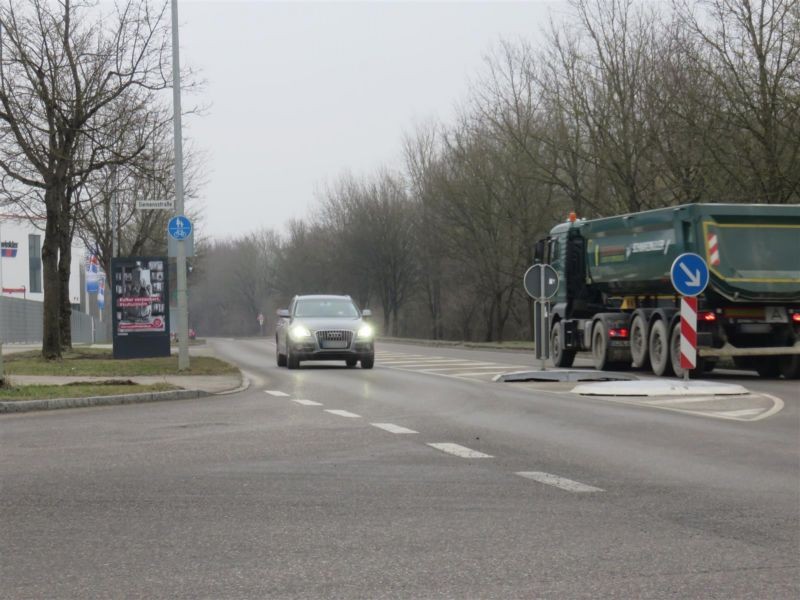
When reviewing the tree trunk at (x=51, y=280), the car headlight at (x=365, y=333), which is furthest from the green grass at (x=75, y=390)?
the tree trunk at (x=51, y=280)

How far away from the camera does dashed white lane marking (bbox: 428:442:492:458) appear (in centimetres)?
1043

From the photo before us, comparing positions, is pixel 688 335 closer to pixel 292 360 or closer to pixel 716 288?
pixel 716 288

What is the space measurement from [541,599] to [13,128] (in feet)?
79.5

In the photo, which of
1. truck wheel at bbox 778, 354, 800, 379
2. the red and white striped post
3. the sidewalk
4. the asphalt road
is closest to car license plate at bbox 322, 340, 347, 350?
the sidewalk

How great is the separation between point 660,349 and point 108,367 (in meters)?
11.3

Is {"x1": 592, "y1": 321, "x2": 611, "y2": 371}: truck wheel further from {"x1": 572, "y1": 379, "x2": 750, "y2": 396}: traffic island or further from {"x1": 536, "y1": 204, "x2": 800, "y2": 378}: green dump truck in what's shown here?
{"x1": 572, "y1": 379, "x2": 750, "y2": 396}: traffic island

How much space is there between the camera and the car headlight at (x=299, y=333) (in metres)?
26.9

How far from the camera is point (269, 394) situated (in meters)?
18.8

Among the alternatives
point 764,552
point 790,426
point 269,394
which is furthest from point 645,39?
point 764,552

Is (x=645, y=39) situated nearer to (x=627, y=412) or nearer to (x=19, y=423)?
(x=627, y=412)

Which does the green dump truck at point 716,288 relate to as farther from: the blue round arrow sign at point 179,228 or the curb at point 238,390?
the blue round arrow sign at point 179,228

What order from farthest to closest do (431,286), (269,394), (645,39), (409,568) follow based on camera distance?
1. (431,286)
2. (645,39)
3. (269,394)
4. (409,568)

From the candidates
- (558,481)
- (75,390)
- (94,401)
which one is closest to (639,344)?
(75,390)

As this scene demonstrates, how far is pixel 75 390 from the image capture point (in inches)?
693
